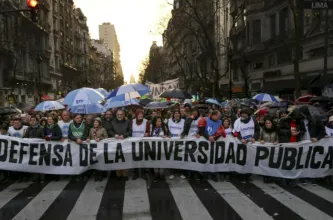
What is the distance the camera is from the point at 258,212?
233 inches

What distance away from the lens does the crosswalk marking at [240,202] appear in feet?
18.9

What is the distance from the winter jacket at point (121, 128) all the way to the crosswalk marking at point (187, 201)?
156 centimetres

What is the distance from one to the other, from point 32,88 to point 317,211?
41463 mm

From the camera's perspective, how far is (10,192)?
7371 millimetres

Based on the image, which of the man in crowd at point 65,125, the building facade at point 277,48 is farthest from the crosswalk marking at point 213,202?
the building facade at point 277,48

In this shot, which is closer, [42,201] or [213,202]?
[213,202]

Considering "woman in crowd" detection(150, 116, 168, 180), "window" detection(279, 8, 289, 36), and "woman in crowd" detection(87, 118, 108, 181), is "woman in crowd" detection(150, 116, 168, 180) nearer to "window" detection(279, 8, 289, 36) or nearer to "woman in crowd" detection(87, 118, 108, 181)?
"woman in crowd" detection(87, 118, 108, 181)

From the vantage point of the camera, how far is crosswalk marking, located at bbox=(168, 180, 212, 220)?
5.80 metres

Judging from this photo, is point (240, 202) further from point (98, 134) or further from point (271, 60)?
point (271, 60)

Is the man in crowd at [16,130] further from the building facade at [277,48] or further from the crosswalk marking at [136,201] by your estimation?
the building facade at [277,48]

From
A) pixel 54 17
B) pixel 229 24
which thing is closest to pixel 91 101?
pixel 229 24

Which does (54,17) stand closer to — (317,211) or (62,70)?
(62,70)

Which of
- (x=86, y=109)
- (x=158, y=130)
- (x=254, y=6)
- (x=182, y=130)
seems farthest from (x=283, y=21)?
(x=158, y=130)

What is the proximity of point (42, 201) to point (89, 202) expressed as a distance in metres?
0.94
